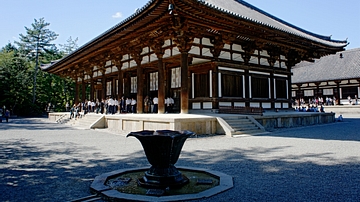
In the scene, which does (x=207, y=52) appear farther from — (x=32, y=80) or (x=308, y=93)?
(x=32, y=80)

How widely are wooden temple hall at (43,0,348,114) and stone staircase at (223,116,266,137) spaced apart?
2.29 m

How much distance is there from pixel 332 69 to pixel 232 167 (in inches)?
1240

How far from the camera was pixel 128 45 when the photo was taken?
14.7 meters

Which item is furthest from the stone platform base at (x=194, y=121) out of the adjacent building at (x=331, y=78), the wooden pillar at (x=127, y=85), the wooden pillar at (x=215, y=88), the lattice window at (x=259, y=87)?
the adjacent building at (x=331, y=78)

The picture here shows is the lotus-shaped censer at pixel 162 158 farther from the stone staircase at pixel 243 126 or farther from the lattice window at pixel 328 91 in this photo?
the lattice window at pixel 328 91

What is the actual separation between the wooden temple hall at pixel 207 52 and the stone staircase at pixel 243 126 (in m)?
2.29

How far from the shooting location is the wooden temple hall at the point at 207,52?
1093 cm

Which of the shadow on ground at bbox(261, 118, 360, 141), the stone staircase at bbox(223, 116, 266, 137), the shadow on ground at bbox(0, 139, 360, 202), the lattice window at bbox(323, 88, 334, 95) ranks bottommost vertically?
the shadow on ground at bbox(0, 139, 360, 202)

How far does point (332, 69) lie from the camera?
3103 centimetres

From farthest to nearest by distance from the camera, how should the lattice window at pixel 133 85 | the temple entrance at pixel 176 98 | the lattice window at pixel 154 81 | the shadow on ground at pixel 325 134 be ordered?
→ the lattice window at pixel 133 85, the lattice window at pixel 154 81, the temple entrance at pixel 176 98, the shadow on ground at pixel 325 134

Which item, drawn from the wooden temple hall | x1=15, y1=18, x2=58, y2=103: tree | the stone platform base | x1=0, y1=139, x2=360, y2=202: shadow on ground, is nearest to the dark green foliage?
x1=15, y1=18, x2=58, y2=103: tree

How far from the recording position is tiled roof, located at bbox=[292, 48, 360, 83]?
28906mm

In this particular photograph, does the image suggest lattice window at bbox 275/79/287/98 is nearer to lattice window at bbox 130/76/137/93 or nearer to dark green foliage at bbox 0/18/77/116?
lattice window at bbox 130/76/137/93

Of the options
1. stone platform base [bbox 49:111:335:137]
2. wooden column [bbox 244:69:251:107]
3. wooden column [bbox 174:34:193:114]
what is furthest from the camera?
wooden column [bbox 244:69:251:107]
